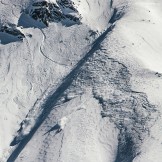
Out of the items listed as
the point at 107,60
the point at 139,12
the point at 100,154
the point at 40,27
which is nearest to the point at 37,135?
the point at 100,154

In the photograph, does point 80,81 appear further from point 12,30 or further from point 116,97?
point 12,30

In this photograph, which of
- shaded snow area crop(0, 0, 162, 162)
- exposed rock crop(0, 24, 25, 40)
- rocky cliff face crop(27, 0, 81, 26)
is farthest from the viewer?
rocky cliff face crop(27, 0, 81, 26)

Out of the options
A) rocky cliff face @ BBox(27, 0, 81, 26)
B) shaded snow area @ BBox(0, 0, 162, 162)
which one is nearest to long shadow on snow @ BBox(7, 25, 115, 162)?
shaded snow area @ BBox(0, 0, 162, 162)

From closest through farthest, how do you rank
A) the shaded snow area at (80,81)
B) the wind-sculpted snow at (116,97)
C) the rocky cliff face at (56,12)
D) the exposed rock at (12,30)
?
the wind-sculpted snow at (116,97)
the shaded snow area at (80,81)
the exposed rock at (12,30)
the rocky cliff face at (56,12)

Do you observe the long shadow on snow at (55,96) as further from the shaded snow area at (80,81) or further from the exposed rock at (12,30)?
the exposed rock at (12,30)

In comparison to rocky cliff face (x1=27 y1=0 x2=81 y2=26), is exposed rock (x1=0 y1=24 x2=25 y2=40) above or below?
below

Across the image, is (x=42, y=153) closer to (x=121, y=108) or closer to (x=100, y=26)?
(x=121, y=108)

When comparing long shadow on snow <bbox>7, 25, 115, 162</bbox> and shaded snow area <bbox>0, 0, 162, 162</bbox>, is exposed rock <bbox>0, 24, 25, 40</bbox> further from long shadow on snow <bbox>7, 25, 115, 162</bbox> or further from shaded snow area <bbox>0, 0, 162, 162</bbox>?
long shadow on snow <bbox>7, 25, 115, 162</bbox>

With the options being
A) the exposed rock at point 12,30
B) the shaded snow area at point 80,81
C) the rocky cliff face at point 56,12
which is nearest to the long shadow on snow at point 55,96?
the shaded snow area at point 80,81
